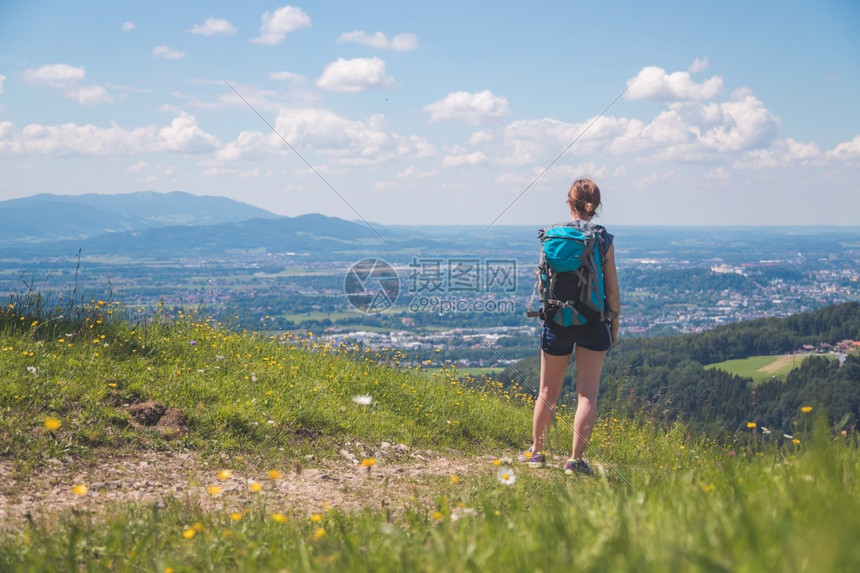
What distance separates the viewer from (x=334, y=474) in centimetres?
500

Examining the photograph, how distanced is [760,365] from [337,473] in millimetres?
38702

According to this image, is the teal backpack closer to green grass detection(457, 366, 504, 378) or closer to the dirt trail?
green grass detection(457, 366, 504, 378)

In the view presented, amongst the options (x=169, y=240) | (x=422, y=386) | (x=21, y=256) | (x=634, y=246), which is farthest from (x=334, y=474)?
(x=169, y=240)

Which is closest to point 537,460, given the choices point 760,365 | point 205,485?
point 205,485

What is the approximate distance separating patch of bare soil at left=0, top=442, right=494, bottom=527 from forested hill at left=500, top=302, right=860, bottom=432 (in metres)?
3.93

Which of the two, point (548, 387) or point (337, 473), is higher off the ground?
point (548, 387)

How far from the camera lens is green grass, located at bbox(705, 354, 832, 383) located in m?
33.9

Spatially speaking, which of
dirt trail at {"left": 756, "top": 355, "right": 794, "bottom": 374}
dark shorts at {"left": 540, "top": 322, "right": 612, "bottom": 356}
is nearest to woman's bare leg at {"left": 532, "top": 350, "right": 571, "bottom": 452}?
dark shorts at {"left": 540, "top": 322, "right": 612, "bottom": 356}

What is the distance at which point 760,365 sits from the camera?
124 ft

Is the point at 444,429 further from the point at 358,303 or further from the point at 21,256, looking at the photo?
the point at 21,256

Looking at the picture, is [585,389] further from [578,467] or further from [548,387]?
[578,467]

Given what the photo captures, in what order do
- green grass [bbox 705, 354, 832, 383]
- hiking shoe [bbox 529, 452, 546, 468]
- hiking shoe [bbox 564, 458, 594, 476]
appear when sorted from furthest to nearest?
1. green grass [bbox 705, 354, 832, 383]
2. hiking shoe [bbox 529, 452, 546, 468]
3. hiking shoe [bbox 564, 458, 594, 476]

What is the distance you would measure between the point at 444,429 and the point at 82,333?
3855 mm

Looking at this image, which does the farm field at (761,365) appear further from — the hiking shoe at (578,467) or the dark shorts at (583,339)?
the dark shorts at (583,339)
